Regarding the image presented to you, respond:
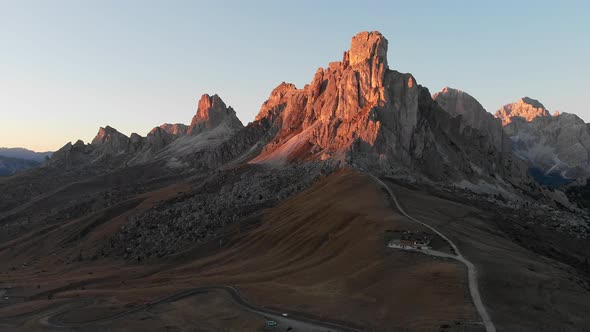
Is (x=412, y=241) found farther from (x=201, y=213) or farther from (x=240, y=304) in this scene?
(x=201, y=213)

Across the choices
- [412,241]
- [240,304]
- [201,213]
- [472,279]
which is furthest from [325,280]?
Result: [201,213]

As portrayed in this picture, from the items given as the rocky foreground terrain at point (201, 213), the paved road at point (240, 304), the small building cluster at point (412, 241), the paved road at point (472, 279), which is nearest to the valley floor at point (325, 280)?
the paved road at point (240, 304)

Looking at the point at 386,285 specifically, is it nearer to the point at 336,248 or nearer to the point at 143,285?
the point at 336,248

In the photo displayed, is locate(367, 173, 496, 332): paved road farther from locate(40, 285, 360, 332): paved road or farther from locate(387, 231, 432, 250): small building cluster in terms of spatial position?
locate(40, 285, 360, 332): paved road

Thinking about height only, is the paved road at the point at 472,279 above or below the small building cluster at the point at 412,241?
Answer: below

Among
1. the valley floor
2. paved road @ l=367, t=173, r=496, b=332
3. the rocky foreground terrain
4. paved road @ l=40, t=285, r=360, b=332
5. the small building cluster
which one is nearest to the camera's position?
paved road @ l=367, t=173, r=496, b=332

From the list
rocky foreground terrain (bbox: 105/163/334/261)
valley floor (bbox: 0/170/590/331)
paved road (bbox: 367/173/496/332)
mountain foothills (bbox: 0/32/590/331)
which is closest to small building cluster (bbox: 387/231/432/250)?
mountain foothills (bbox: 0/32/590/331)

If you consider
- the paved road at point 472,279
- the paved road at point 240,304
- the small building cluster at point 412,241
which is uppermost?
the small building cluster at point 412,241

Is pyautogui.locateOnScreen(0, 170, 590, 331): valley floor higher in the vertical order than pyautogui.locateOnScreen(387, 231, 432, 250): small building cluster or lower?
lower

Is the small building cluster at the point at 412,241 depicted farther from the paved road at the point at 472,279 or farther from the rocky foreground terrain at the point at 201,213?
the rocky foreground terrain at the point at 201,213

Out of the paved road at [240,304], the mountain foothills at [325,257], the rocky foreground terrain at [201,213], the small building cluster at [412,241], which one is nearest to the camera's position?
the paved road at [240,304]

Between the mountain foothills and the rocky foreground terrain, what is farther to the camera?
the rocky foreground terrain
